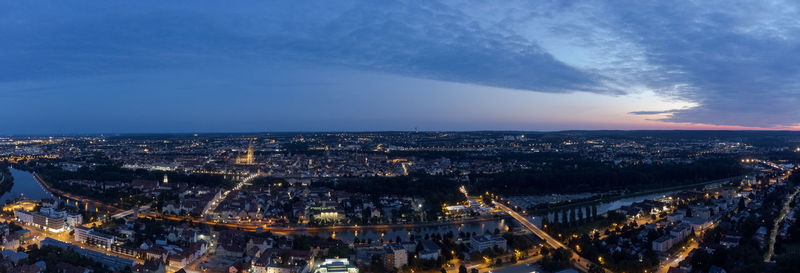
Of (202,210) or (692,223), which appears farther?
(202,210)

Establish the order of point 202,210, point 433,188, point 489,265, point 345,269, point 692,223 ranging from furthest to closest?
1. point 433,188
2. point 202,210
3. point 692,223
4. point 489,265
5. point 345,269

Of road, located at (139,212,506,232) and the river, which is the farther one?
the river

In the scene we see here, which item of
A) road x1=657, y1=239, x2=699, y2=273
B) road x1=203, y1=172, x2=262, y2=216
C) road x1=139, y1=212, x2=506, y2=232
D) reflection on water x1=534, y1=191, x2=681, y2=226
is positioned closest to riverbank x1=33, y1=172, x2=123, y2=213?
road x1=139, y1=212, x2=506, y2=232

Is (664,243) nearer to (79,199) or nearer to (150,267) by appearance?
(150,267)

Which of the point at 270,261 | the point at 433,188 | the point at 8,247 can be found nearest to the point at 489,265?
the point at 270,261

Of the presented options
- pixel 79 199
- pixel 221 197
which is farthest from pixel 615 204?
pixel 79 199

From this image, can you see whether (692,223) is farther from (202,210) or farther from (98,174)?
(98,174)

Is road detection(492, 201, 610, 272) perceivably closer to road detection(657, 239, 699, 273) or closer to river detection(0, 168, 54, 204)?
road detection(657, 239, 699, 273)
